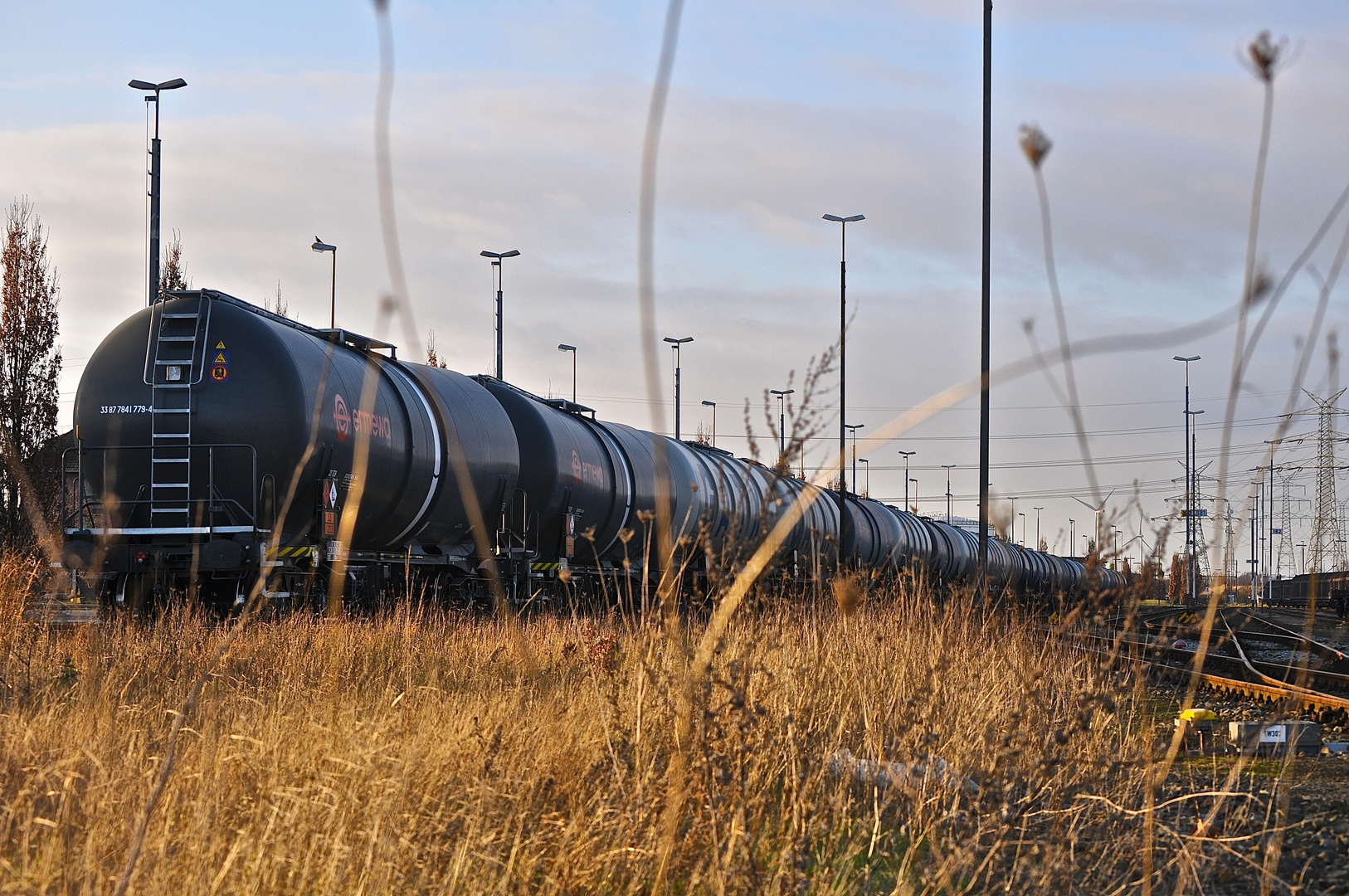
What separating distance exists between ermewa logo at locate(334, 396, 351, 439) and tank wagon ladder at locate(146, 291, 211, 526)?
138 cm

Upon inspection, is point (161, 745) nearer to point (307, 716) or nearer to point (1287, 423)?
point (307, 716)

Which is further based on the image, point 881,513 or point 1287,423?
point 881,513

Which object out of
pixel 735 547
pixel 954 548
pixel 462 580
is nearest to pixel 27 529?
pixel 462 580

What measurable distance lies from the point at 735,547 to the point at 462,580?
543 inches

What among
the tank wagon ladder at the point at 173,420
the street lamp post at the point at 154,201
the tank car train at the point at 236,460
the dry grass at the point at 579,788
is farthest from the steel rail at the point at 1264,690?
the street lamp post at the point at 154,201

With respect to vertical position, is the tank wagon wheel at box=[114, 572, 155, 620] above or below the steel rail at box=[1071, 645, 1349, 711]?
above

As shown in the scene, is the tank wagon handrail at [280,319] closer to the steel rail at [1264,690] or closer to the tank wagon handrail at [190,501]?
the tank wagon handrail at [190,501]

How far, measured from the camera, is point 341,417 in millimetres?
12805

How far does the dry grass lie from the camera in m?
3.77

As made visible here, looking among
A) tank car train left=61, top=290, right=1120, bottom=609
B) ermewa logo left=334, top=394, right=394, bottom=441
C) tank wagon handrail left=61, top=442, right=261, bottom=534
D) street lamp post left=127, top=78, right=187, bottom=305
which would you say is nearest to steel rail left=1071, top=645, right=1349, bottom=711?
tank car train left=61, top=290, right=1120, bottom=609

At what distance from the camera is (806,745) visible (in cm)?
499

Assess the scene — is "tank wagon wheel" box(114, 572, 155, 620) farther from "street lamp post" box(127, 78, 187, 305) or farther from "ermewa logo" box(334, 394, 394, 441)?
"street lamp post" box(127, 78, 187, 305)

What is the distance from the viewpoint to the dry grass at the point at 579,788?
377cm

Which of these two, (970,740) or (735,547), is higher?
(735,547)
